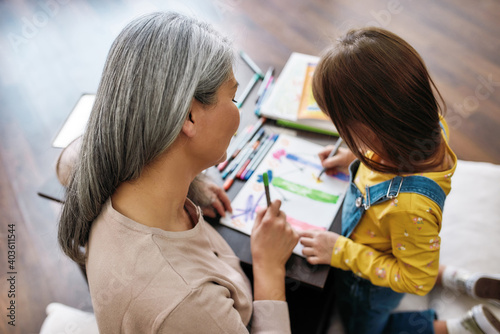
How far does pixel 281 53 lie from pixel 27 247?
143cm

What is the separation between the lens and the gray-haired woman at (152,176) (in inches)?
25.7

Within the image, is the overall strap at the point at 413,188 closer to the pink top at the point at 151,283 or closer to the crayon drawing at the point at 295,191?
the crayon drawing at the point at 295,191

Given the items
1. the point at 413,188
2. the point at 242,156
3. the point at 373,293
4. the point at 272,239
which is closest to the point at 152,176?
the point at 272,239

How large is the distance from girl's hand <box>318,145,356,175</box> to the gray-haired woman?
0.44 metres

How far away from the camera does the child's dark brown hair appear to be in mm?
825

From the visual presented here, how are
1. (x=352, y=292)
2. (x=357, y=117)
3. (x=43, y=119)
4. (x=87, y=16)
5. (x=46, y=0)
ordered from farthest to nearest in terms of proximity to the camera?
1. (x=46, y=0)
2. (x=87, y=16)
3. (x=43, y=119)
4. (x=352, y=292)
5. (x=357, y=117)

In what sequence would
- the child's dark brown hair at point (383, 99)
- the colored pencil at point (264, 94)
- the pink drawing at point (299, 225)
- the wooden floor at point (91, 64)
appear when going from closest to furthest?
the child's dark brown hair at point (383, 99) → the pink drawing at point (299, 225) → the colored pencil at point (264, 94) → the wooden floor at point (91, 64)

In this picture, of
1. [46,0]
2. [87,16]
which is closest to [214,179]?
[87,16]

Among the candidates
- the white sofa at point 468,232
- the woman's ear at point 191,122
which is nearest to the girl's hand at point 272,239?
the woman's ear at point 191,122

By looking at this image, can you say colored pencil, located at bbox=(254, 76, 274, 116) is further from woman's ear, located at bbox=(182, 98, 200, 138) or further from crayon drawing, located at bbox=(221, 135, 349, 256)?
woman's ear, located at bbox=(182, 98, 200, 138)

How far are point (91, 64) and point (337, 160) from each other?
4.12 ft

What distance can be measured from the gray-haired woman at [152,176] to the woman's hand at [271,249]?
132mm

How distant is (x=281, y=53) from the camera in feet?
5.10

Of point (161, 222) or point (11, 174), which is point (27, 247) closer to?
point (11, 174)
